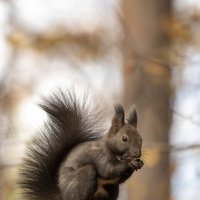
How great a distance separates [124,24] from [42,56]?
2.13m

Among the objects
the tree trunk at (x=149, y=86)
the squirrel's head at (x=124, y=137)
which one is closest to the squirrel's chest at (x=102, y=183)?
the squirrel's head at (x=124, y=137)

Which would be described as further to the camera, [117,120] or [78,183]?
[117,120]

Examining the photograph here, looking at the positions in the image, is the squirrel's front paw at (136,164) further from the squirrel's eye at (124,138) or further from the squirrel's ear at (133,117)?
the squirrel's ear at (133,117)

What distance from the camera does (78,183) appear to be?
309 centimetres

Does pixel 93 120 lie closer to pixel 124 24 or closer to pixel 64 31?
pixel 124 24

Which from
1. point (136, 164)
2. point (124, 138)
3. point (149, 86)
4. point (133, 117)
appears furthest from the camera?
point (149, 86)

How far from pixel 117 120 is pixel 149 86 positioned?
331 centimetres

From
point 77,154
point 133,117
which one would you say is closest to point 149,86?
point 133,117

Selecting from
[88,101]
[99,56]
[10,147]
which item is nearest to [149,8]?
[99,56]

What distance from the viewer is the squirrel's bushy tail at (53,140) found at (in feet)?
10.5

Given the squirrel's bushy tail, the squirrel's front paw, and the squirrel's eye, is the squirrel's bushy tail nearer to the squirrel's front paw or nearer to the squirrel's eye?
the squirrel's eye

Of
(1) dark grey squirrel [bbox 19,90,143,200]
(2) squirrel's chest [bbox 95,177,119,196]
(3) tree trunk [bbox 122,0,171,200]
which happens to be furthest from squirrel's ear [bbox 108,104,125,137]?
(3) tree trunk [bbox 122,0,171,200]

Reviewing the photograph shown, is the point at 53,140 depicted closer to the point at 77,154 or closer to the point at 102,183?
the point at 77,154

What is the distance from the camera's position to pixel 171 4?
6980 mm
